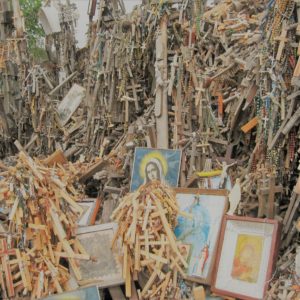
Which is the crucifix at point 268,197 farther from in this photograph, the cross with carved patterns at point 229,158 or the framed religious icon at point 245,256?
the cross with carved patterns at point 229,158

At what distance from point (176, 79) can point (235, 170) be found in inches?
82.5

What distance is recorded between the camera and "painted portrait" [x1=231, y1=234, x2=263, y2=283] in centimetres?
708

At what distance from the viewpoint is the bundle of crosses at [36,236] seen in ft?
23.7

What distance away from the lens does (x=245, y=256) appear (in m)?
7.24

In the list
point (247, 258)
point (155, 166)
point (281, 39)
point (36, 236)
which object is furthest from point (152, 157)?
point (281, 39)

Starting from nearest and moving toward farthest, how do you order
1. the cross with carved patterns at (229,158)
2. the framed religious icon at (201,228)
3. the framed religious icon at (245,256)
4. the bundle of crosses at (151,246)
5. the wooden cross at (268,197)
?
the framed religious icon at (245,256) < the bundle of crosses at (151,246) < the framed religious icon at (201,228) < the wooden cross at (268,197) < the cross with carved patterns at (229,158)

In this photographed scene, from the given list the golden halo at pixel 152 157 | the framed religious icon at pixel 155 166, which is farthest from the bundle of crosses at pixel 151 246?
the golden halo at pixel 152 157

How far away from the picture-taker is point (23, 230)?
751 cm

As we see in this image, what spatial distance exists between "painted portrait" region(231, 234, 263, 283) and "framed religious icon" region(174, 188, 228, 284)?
0.33 meters

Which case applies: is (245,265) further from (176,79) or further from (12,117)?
(12,117)

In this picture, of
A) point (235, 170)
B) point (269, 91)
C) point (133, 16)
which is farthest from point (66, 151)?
point (269, 91)

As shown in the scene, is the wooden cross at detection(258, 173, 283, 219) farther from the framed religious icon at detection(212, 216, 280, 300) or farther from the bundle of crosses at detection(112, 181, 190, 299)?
the bundle of crosses at detection(112, 181, 190, 299)

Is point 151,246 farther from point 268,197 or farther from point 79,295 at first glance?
point 268,197

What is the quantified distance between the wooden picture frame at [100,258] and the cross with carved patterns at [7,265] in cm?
90
